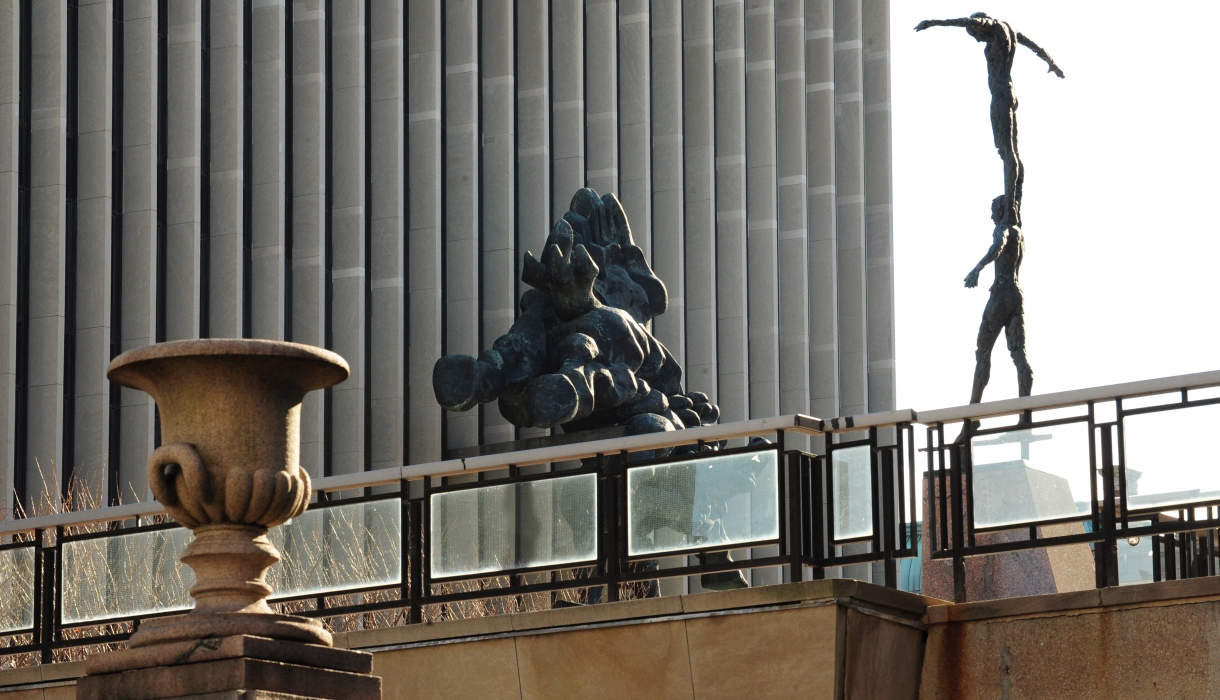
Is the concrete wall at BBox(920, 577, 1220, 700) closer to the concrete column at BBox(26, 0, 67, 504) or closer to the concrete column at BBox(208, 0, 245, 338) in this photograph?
the concrete column at BBox(26, 0, 67, 504)

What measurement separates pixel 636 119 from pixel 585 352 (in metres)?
13.8

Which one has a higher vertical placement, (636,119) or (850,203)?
(636,119)

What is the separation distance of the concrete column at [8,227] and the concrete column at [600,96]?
12.8 metres

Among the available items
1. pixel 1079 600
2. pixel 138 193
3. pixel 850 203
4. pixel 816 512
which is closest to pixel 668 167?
pixel 850 203

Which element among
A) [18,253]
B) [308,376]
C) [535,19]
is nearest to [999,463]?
[308,376]

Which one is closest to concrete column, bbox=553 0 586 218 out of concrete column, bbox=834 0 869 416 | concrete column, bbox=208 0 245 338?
concrete column, bbox=208 0 245 338

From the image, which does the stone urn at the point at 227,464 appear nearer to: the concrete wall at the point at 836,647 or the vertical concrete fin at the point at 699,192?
the concrete wall at the point at 836,647

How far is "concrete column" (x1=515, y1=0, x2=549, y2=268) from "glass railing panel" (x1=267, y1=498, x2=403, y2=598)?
2090 cm

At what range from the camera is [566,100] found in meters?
34.8

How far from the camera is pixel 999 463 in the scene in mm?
10703

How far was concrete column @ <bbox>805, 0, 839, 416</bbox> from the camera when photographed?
40656 millimetres

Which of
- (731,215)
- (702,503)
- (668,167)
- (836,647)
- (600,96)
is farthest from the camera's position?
(731,215)

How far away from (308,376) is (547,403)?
583 inches

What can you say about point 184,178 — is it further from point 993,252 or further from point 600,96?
point 993,252
